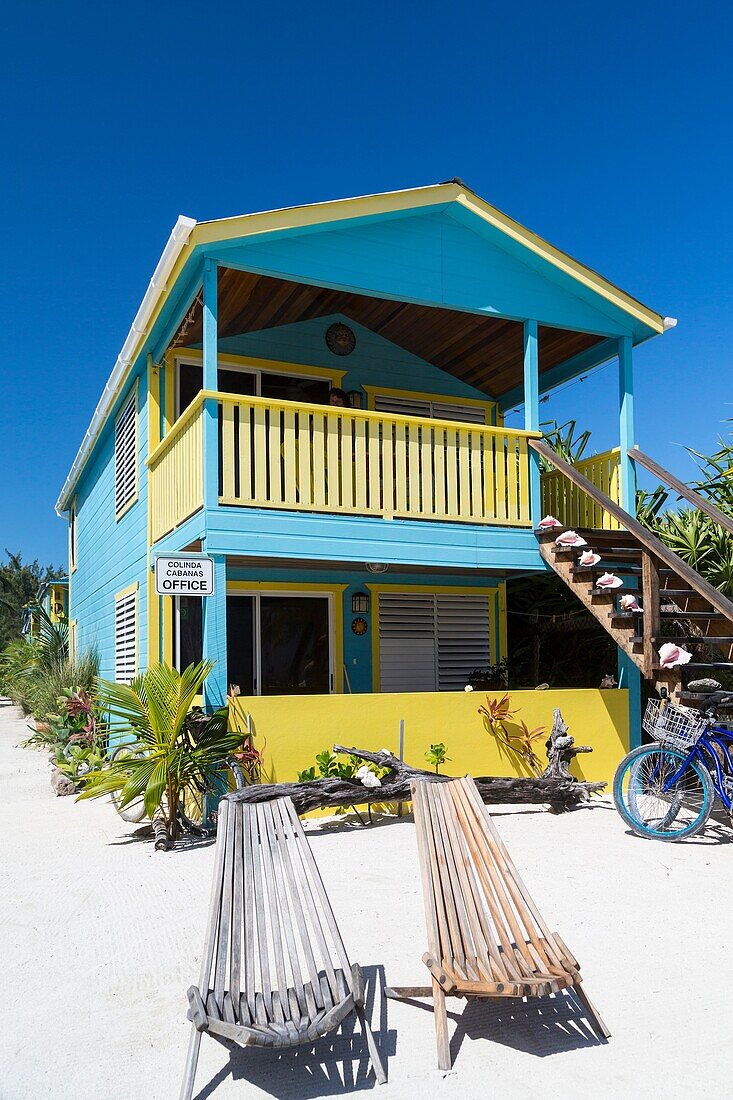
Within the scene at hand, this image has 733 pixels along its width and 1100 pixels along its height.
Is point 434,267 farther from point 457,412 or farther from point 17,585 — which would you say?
point 17,585

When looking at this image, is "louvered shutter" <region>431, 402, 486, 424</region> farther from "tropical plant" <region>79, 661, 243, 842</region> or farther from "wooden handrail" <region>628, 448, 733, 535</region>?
"tropical plant" <region>79, 661, 243, 842</region>

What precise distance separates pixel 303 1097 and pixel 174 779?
14.1 feet

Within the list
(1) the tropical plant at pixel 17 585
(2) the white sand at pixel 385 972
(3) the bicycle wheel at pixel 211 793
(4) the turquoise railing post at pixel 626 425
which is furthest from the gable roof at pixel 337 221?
(1) the tropical plant at pixel 17 585

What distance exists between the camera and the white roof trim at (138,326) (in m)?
8.44

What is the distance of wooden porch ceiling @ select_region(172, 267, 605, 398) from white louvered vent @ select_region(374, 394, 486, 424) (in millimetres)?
474

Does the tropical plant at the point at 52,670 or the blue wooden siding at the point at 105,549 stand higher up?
the blue wooden siding at the point at 105,549

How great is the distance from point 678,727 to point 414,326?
6.73 metres

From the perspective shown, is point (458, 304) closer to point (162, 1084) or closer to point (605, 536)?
point (605, 536)

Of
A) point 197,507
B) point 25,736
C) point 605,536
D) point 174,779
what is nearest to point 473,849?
point 174,779

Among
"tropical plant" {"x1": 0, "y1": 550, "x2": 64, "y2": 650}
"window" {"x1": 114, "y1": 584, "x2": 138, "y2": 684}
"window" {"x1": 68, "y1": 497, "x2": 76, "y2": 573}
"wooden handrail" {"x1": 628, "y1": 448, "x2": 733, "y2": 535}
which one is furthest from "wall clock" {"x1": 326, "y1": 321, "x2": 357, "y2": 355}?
"tropical plant" {"x1": 0, "y1": 550, "x2": 64, "y2": 650}

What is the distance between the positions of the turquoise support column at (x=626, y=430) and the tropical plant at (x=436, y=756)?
3.92m

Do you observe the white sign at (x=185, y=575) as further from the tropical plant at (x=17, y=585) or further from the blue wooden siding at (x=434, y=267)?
the tropical plant at (x=17, y=585)

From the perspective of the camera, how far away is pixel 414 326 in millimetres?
12000

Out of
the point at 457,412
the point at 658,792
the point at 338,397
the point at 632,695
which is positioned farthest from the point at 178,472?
the point at 658,792
